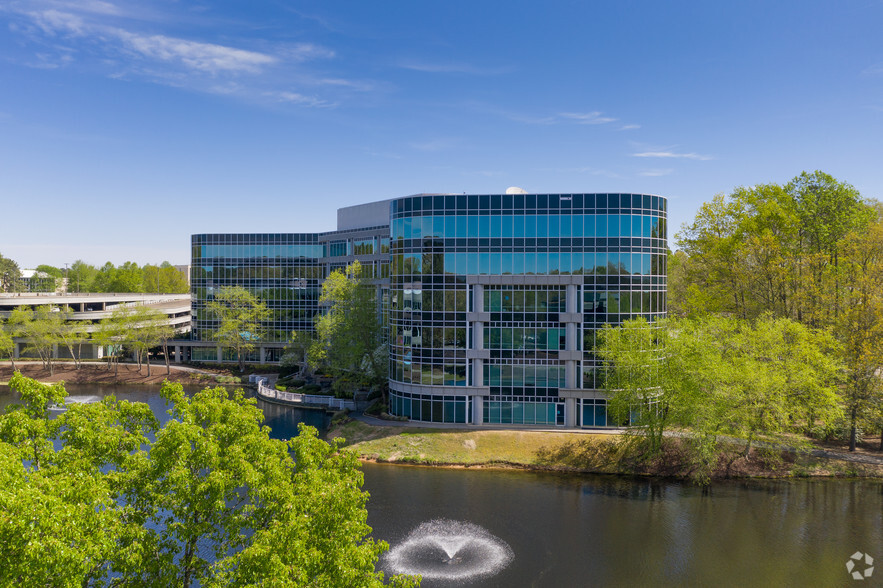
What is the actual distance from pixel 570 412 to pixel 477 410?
9727 mm

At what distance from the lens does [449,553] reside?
33.7 meters

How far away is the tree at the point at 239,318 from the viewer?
3565 inches

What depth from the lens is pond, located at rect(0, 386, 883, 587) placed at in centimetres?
3120

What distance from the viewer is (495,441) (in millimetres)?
52906

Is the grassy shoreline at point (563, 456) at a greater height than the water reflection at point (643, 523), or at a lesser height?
greater

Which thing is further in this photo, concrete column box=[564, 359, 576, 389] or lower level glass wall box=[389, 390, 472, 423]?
lower level glass wall box=[389, 390, 472, 423]

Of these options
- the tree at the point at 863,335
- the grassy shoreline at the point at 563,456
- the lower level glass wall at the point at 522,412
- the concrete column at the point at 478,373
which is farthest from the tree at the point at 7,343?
→ the tree at the point at 863,335

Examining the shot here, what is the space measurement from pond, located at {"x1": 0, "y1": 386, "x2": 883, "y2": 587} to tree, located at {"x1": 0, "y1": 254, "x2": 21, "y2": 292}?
183 meters

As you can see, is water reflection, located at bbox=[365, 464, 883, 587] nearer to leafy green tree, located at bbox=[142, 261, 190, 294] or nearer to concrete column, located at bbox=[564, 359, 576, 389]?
concrete column, located at bbox=[564, 359, 576, 389]

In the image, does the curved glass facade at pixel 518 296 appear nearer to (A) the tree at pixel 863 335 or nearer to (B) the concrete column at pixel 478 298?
(B) the concrete column at pixel 478 298

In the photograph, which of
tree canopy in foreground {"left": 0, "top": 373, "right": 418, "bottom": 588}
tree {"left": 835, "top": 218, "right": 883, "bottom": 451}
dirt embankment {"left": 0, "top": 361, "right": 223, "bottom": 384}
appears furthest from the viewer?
dirt embankment {"left": 0, "top": 361, "right": 223, "bottom": 384}

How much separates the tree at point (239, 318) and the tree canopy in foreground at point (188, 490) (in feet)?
236

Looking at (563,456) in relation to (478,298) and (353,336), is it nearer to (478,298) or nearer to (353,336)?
(478,298)

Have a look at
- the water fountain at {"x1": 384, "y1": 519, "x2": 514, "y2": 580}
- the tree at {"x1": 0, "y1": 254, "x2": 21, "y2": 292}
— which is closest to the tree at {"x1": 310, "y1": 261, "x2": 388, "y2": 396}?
the water fountain at {"x1": 384, "y1": 519, "x2": 514, "y2": 580}
